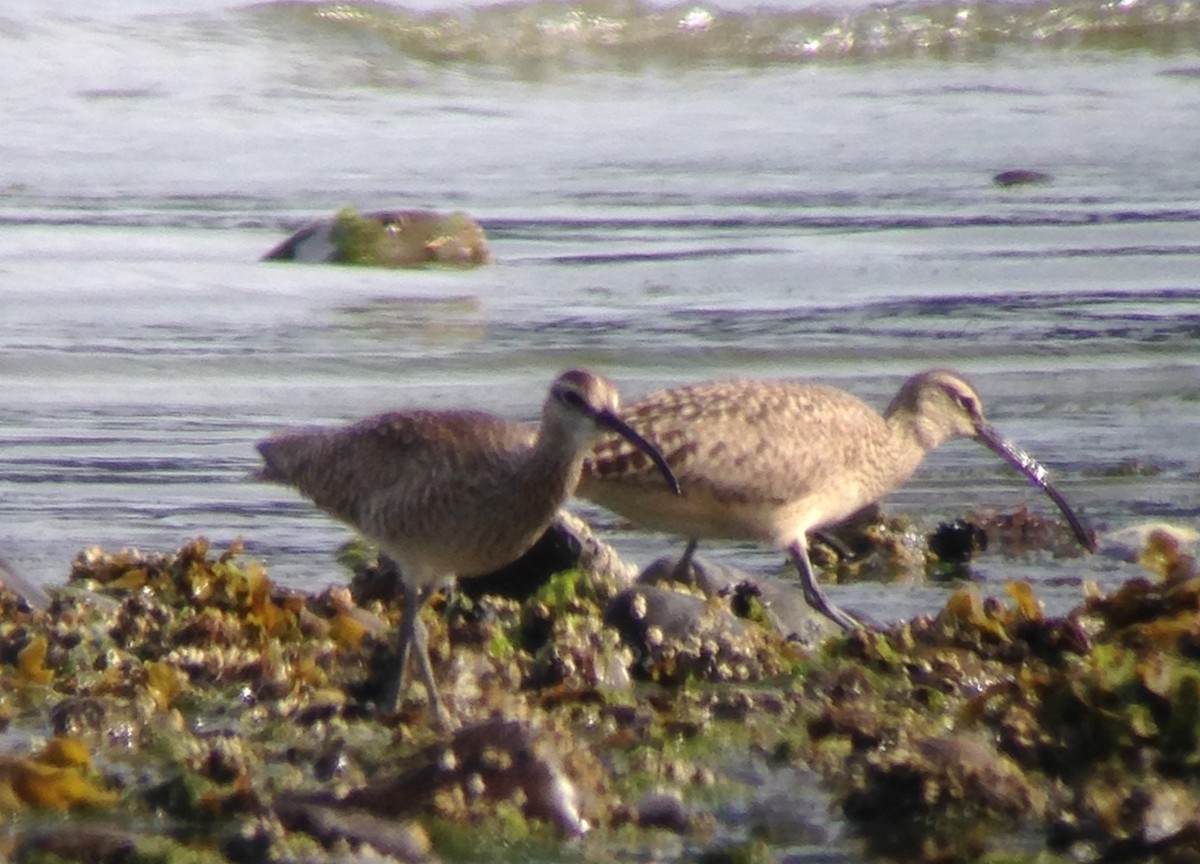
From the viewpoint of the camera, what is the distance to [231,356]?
9.07m

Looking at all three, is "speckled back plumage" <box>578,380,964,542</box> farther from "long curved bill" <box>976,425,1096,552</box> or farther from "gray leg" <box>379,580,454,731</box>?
"gray leg" <box>379,580,454,731</box>

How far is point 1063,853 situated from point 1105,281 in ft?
23.9

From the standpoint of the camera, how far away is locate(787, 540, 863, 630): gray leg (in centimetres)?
556

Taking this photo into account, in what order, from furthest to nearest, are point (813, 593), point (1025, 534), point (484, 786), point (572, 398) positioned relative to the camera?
point (1025, 534) < point (813, 593) < point (572, 398) < point (484, 786)

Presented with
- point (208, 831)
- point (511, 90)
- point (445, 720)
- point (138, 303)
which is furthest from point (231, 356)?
point (511, 90)

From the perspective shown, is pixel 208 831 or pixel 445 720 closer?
pixel 208 831

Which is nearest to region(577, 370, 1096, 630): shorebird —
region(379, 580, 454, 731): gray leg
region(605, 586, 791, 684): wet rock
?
region(605, 586, 791, 684): wet rock

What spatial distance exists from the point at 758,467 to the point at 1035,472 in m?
1.09

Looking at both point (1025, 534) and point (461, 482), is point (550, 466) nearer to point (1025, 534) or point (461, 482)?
point (461, 482)

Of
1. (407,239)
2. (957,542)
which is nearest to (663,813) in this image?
(957,542)

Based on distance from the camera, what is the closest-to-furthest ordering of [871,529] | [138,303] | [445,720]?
[445,720] < [871,529] < [138,303]

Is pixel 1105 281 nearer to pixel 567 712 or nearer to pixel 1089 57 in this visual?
pixel 567 712

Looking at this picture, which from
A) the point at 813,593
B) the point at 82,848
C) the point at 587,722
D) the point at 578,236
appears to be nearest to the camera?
the point at 82,848

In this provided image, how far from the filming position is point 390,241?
11148 millimetres
